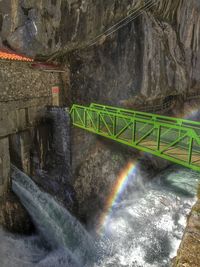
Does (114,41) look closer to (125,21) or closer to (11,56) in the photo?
(125,21)

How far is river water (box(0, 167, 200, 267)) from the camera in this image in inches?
351

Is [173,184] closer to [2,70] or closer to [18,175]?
[18,175]

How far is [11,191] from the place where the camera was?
10.0 m

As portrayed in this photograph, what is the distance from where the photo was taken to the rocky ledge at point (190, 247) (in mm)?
2332

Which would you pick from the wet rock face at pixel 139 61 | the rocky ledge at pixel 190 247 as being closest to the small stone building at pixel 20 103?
the wet rock face at pixel 139 61

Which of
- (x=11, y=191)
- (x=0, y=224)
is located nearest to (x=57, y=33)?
(x=11, y=191)

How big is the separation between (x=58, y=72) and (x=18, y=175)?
597cm

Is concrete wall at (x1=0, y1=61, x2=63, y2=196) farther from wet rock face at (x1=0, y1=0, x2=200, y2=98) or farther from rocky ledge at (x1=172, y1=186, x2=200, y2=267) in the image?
rocky ledge at (x1=172, y1=186, x2=200, y2=267)

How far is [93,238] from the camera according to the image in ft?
34.6

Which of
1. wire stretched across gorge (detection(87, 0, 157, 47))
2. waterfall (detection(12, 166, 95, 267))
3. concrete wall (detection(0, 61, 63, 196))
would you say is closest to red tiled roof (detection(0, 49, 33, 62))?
concrete wall (detection(0, 61, 63, 196))

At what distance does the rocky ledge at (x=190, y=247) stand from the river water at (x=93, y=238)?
7.31 m

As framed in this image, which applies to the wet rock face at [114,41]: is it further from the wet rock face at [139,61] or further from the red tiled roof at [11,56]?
the red tiled roof at [11,56]

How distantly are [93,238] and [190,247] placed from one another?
8.92 meters

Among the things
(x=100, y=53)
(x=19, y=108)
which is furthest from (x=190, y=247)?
(x=100, y=53)
